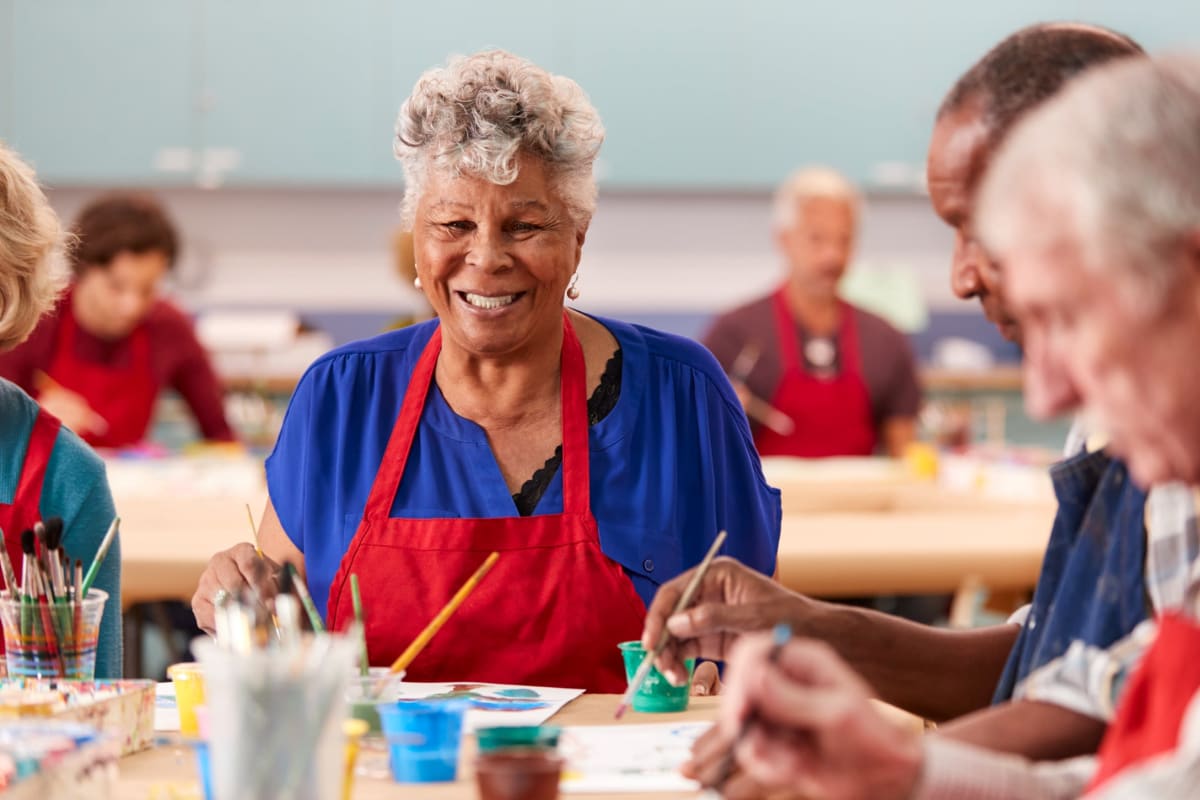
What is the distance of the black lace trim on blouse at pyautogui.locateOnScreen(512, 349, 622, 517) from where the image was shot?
2.13 metres

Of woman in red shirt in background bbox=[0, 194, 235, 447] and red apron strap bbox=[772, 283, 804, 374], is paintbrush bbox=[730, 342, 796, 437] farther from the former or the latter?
woman in red shirt in background bbox=[0, 194, 235, 447]

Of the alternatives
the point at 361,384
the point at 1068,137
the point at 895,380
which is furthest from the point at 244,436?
the point at 1068,137

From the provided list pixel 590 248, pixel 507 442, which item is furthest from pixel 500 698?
pixel 590 248

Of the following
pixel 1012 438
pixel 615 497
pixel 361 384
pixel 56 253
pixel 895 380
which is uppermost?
pixel 56 253

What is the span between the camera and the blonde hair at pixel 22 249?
2.00 meters

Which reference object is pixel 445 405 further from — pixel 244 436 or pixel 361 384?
pixel 244 436

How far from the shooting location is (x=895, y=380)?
521 cm

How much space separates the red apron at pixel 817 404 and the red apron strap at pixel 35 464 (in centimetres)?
333

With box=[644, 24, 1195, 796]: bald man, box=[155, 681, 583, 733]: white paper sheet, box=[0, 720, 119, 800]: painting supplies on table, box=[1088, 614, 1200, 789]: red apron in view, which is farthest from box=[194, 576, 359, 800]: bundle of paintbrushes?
box=[1088, 614, 1200, 789]: red apron

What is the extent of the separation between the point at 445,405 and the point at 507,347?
0.13m

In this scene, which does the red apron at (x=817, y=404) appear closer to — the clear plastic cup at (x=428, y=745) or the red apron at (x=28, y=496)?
the red apron at (x=28, y=496)

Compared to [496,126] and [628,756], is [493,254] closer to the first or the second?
[496,126]

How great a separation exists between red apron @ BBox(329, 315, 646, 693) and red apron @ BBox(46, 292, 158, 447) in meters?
3.30

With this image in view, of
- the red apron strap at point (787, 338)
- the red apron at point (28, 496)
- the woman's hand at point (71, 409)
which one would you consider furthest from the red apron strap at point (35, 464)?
the red apron strap at point (787, 338)
